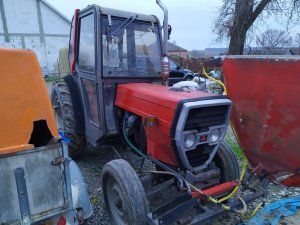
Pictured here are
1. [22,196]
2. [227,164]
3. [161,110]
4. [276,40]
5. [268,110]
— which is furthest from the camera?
[276,40]

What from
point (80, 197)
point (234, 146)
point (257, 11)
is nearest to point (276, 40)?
point (257, 11)

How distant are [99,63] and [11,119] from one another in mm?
1571

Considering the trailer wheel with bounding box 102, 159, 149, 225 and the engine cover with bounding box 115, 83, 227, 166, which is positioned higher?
the engine cover with bounding box 115, 83, 227, 166

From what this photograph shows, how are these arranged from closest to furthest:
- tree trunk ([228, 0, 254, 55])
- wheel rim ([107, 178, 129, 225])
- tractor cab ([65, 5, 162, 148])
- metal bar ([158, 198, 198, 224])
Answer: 1. metal bar ([158, 198, 198, 224])
2. wheel rim ([107, 178, 129, 225])
3. tractor cab ([65, 5, 162, 148])
4. tree trunk ([228, 0, 254, 55])

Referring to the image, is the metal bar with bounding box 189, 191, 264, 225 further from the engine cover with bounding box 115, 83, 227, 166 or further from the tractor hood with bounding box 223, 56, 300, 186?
the engine cover with bounding box 115, 83, 227, 166

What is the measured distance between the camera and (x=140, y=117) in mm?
3256

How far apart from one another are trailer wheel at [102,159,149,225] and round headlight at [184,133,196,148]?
56cm

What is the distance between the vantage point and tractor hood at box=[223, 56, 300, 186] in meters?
2.34

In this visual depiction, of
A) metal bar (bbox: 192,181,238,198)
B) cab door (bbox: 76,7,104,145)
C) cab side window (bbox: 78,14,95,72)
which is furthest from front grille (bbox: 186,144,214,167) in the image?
cab side window (bbox: 78,14,95,72)

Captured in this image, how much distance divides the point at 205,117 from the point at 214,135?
0.25 meters

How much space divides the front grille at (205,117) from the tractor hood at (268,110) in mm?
180

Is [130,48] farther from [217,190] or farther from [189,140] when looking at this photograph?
[217,190]

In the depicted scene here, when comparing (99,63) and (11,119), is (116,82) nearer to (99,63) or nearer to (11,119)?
(99,63)

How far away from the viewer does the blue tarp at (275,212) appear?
2832 millimetres
